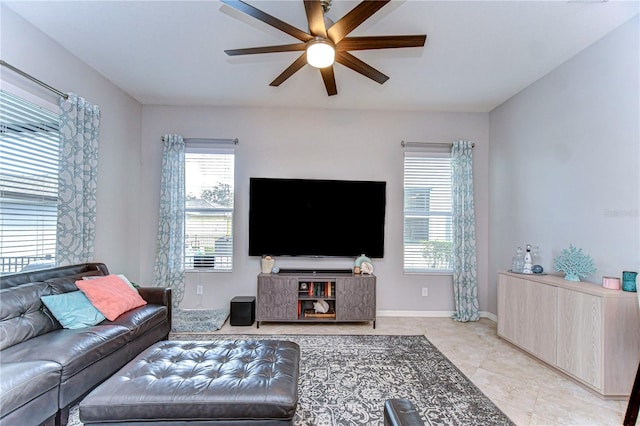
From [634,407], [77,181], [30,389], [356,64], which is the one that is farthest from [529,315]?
[77,181]

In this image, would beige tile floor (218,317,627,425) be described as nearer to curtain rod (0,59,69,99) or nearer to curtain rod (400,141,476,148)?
curtain rod (400,141,476,148)

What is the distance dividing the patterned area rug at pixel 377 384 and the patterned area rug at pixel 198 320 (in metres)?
0.18

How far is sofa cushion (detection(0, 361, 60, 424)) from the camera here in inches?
55.0

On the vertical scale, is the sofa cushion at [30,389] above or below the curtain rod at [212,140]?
below

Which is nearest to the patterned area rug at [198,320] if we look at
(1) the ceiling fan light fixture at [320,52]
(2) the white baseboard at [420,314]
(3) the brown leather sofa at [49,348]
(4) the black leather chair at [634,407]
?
(3) the brown leather sofa at [49,348]

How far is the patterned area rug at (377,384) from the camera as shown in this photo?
1.91 meters

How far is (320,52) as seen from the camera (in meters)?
2.04

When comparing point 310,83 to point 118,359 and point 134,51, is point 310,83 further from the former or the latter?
point 118,359

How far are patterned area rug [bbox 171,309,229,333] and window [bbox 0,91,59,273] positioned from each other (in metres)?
1.42

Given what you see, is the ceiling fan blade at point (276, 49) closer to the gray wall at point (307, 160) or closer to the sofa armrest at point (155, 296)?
the gray wall at point (307, 160)

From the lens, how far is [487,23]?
7.84 feet

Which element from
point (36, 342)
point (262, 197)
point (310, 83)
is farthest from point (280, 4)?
point (36, 342)

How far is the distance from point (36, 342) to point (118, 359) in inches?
19.1

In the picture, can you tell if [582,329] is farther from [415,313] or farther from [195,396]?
[195,396]
